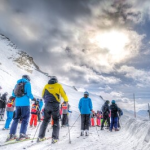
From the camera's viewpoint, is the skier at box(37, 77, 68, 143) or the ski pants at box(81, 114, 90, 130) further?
the ski pants at box(81, 114, 90, 130)

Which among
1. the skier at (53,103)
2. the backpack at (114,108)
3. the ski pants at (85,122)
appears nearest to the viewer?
the skier at (53,103)

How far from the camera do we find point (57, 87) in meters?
5.90

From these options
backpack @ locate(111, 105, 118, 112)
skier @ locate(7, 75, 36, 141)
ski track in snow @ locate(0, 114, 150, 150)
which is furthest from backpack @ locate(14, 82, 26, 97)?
backpack @ locate(111, 105, 118, 112)

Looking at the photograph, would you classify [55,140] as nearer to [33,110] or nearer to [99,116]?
[33,110]

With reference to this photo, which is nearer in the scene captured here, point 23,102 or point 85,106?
point 23,102

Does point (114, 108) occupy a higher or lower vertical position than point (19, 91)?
lower

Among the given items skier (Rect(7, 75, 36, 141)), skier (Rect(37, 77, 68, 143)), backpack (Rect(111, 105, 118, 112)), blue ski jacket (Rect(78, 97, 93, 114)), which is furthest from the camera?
backpack (Rect(111, 105, 118, 112))

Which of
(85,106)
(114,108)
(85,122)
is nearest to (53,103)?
(85,106)

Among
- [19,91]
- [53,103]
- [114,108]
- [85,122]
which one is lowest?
[85,122]

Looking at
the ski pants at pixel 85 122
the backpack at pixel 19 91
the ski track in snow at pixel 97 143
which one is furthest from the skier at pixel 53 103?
the ski pants at pixel 85 122

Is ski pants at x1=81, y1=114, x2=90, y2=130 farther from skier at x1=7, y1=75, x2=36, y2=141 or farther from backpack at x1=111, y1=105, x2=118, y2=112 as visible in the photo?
backpack at x1=111, y1=105, x2=118, y2=112

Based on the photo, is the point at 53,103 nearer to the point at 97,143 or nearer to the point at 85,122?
the point at 97,143

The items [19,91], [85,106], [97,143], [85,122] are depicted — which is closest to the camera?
[97,143]

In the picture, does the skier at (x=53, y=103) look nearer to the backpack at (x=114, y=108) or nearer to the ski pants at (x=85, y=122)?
the ski pants at (x=85, y=122)
